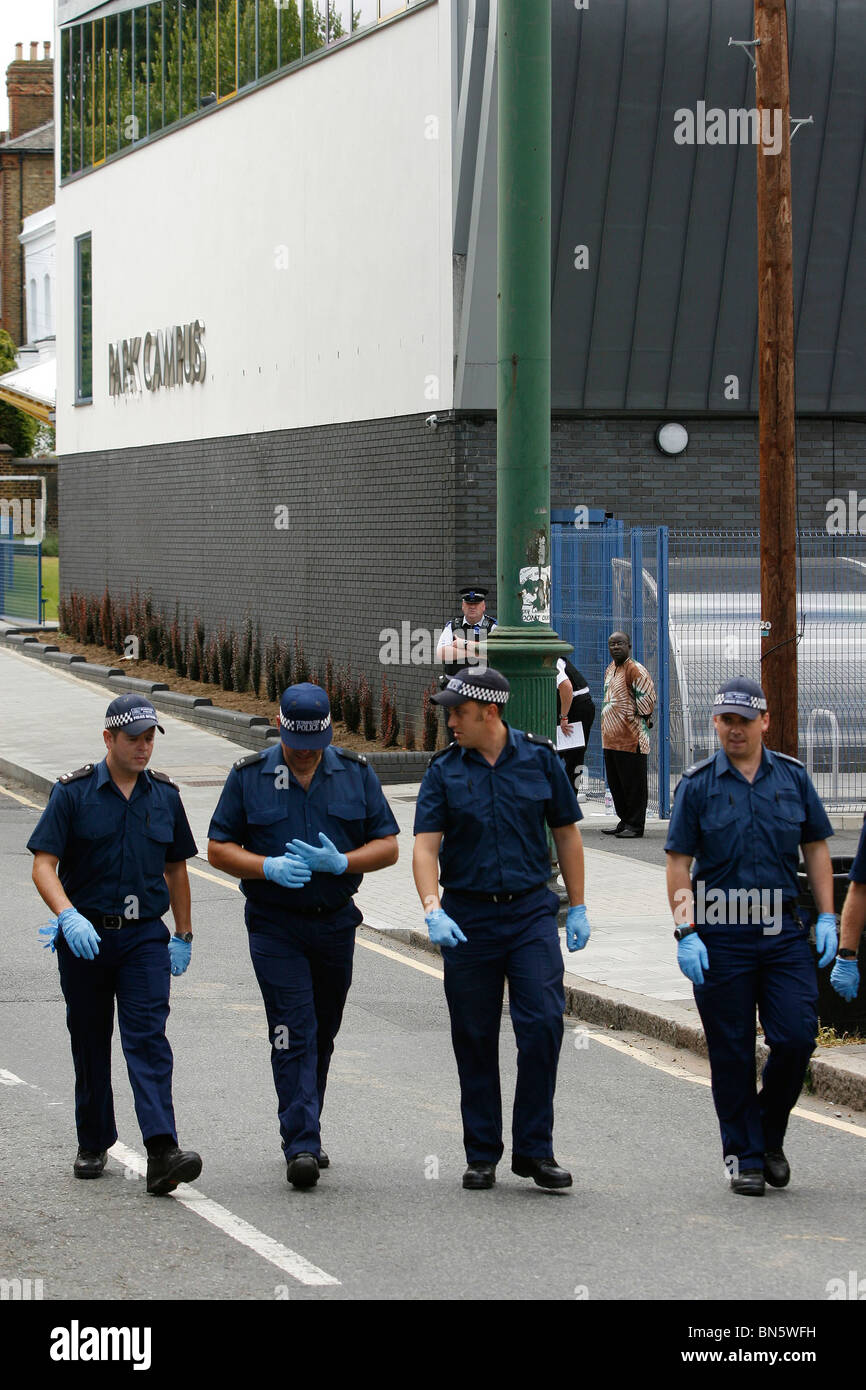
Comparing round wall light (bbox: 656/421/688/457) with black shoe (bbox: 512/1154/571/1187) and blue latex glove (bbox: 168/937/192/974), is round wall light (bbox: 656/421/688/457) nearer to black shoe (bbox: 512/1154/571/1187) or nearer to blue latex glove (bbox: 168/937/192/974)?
blue latex glove (bbox: 168/937/192/974)

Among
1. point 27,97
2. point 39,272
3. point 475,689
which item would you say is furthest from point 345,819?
point 27,97

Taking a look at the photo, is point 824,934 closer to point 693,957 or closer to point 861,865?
point 861,865

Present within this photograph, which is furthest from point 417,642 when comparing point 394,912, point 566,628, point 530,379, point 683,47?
point 530,379

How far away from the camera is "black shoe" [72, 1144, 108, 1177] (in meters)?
7.20

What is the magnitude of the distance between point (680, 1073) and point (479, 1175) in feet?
7.32

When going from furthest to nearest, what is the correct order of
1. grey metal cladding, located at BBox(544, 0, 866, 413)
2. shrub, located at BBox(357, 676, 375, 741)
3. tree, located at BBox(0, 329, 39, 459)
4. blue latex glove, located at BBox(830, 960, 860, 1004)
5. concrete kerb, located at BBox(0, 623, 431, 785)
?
tree, located at BBox(0, 329, 39, 459)
shrub, located at BBox(357, 676, 375, 741)
concrete kerb, located at BBox(0, 623, 431, 785)
grey metal cladding, located at BBox(544, 0, 866, 413)
blue latex glove, located at BBox(830, 960, 860, 1004)

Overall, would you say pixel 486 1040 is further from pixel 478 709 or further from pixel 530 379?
pixel 530 379

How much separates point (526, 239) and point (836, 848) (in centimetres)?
599

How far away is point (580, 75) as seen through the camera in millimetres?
19312

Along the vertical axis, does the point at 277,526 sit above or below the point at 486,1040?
above

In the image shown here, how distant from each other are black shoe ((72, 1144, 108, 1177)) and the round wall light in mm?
14884

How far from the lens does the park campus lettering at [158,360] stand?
28.3 m

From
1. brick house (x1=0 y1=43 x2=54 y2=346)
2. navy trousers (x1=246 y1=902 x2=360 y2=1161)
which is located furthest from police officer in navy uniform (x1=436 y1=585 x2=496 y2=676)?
brick house (x1=0 y1=43 x2=54 y2=346)

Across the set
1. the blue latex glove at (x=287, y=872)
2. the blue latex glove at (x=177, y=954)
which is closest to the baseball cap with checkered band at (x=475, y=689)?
the blue latex glove at (x=287, y=872)
